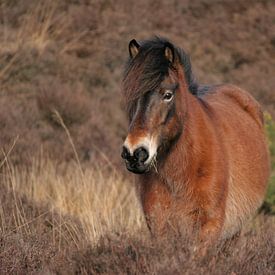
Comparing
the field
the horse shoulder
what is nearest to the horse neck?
the field

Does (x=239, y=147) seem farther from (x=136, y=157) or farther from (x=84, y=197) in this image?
(x=84, y=197)

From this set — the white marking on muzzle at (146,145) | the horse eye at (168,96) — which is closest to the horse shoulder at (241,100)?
the horse eye at (168,96)

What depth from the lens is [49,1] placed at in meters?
22.2

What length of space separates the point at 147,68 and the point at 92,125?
32.4 ft

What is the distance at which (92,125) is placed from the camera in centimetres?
1521

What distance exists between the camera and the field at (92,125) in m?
5.19

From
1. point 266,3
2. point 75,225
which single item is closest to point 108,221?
point 75,225

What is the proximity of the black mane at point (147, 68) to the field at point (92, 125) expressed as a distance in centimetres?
96

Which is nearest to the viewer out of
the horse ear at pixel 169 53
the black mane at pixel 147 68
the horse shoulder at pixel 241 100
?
the black mane at pixel 147 68

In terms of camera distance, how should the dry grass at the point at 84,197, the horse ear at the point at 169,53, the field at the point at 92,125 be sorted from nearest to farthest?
the field at the point at 92,125, the horse ear at the point at 169,53, the dry grass at the point at 84,197

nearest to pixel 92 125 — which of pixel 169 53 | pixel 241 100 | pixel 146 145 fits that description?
pixel 241 100

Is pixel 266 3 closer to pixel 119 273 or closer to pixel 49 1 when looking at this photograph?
pixel 49 1

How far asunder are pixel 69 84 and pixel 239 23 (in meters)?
9.05

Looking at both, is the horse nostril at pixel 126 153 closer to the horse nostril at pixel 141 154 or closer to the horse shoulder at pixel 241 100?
the horse nostril at pixel 141 154
